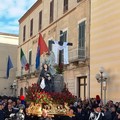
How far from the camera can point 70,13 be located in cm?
2536

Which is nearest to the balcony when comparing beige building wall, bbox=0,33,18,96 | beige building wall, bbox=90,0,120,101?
beige building wall, bbox=0,33,18,96

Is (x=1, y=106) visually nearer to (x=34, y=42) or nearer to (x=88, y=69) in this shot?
(x=88, y=69)

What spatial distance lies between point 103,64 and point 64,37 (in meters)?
6.69

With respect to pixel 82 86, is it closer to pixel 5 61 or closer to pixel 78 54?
pixel 78 54

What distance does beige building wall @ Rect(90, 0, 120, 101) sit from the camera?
1891 centimetres

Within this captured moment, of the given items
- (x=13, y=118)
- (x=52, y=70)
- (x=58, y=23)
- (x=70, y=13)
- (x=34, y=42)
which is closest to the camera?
(x=13, y=118)

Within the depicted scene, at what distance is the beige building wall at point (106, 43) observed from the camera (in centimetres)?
1891

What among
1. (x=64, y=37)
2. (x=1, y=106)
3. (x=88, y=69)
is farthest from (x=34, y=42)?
(x=1, y=106)

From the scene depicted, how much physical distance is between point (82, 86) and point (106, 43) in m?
4.25

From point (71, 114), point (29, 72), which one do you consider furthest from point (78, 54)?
point (29, 72)

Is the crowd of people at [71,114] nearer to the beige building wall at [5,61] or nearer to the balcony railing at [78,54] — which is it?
the balcony railing at [78,54]

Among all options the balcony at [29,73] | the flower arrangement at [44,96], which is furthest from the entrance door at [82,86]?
the flower arrangement at [44,96]

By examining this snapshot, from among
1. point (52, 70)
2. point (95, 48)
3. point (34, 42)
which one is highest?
point (34, 42)

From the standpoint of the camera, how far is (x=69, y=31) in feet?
83.1
